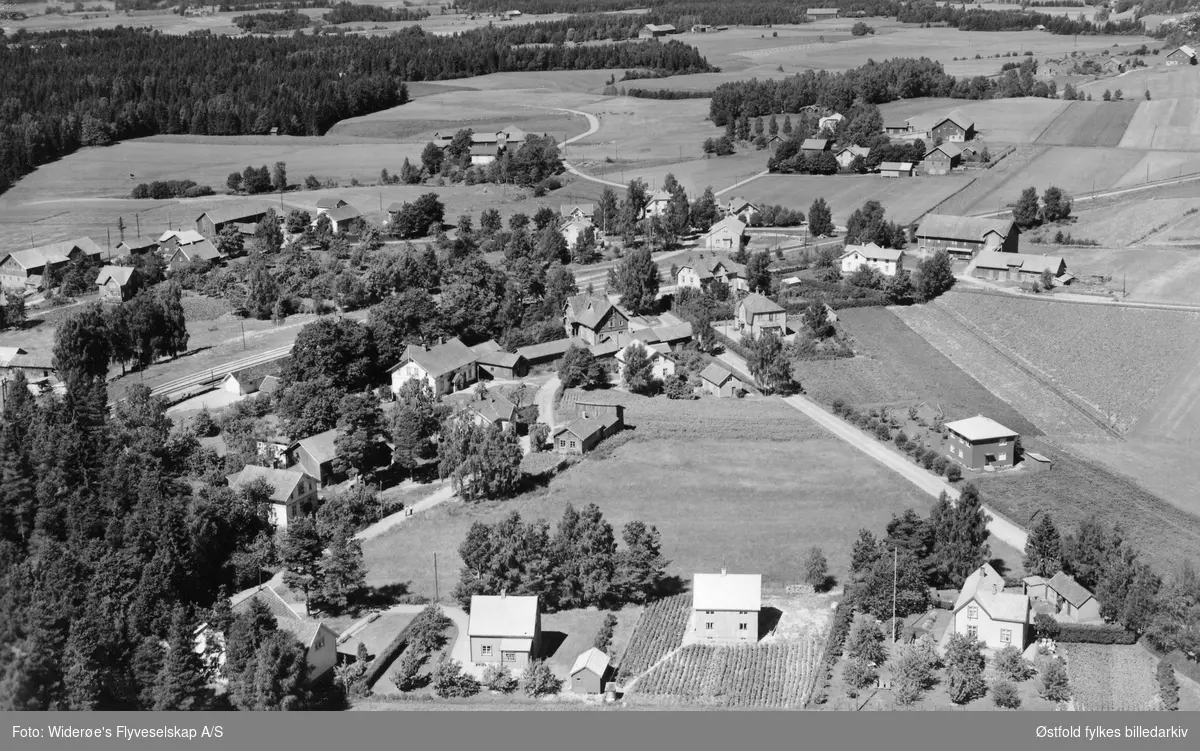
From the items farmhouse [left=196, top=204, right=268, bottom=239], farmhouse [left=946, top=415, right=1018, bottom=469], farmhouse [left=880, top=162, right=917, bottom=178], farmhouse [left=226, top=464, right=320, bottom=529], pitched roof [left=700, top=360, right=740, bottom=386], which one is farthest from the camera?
farmhouse [left=880, top=162, right=917, bottom=178]

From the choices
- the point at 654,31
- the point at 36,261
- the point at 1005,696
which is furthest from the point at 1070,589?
the point at 654,31

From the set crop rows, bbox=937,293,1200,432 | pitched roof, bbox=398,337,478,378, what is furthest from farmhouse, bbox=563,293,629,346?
crop rows, bbox=937,293,1200,432

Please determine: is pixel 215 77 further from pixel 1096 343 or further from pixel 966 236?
pixel 1096 343

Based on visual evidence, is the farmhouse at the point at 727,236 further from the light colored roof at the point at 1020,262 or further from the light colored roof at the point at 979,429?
the light colored roof at the point at 979,429

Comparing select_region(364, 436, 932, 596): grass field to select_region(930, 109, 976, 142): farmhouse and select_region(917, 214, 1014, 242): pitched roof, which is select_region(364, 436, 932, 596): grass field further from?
select_region(930, 109, 976, 142): farmhouse

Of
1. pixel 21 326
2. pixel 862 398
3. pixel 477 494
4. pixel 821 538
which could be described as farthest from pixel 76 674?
pixel 21 326

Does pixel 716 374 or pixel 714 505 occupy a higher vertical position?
pixel 716 374
